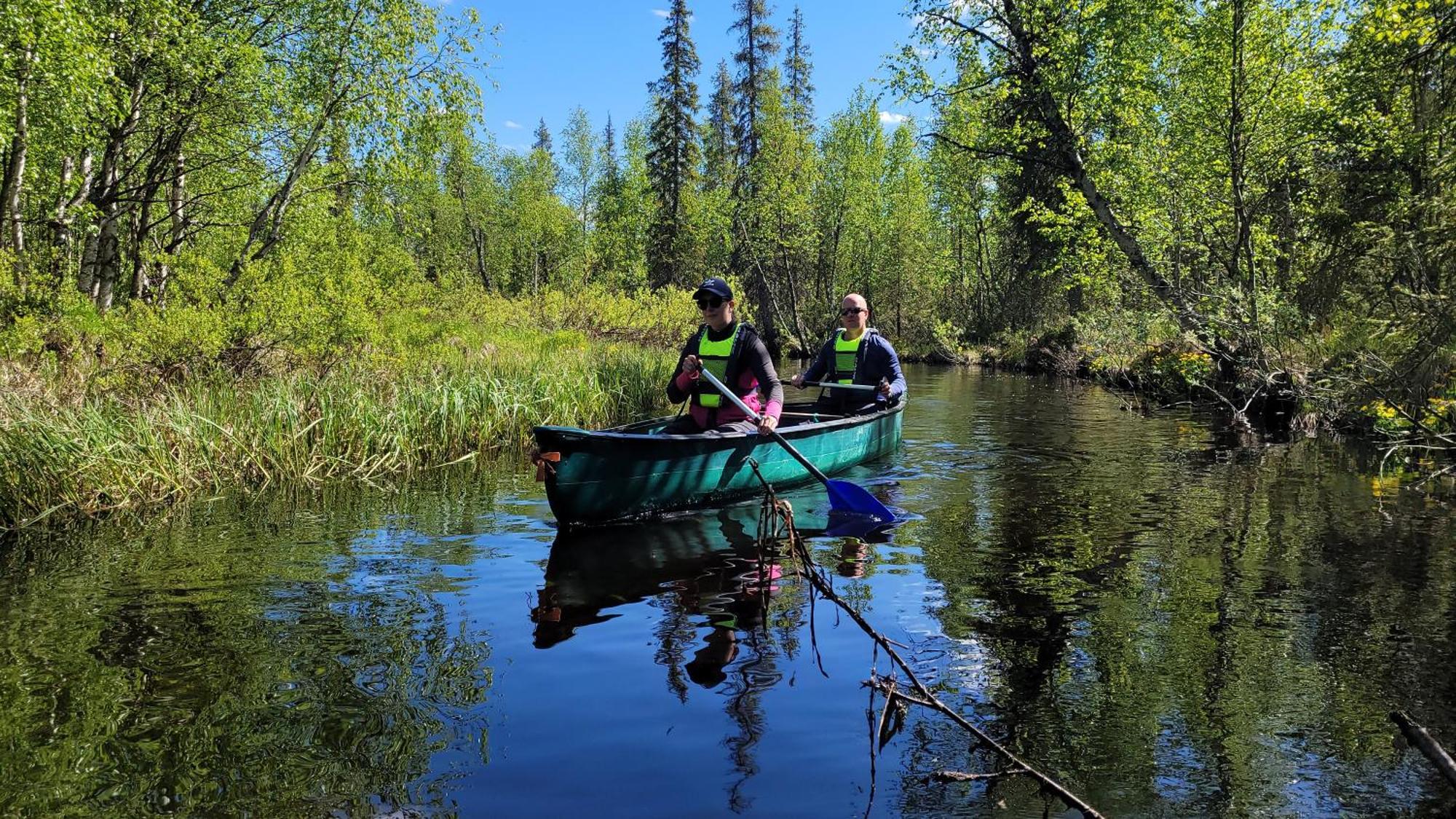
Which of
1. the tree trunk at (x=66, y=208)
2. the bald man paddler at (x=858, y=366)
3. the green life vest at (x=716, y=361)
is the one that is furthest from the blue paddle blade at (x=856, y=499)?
the tree trunk at (x=66, y=208)

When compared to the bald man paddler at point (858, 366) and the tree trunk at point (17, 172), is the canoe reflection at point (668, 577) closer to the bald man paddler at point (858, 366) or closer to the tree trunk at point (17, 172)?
the bald man paddler at point (858, 366)

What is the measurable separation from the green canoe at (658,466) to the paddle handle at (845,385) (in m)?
1.03

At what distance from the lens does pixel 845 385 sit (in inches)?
401

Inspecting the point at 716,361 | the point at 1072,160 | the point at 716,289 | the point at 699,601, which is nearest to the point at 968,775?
the point at 699,601

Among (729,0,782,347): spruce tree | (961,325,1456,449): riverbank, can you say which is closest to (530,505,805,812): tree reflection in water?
(961,325,1456,449): riverbank

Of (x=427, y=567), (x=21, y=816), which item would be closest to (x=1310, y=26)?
(x=427, y=567)

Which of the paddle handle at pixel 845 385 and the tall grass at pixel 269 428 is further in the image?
the paddle handle at pixel 845 385

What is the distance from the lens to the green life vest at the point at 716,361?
7.71 metres

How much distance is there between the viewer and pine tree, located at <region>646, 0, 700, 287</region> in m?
36.3

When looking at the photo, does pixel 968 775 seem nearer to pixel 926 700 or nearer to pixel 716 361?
pixel 926 700

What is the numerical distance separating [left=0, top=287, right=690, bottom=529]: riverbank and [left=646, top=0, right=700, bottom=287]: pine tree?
24.9m

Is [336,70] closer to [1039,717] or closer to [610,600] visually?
[610,600]

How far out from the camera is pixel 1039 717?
3592mm

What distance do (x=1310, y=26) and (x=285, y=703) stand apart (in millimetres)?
14988
